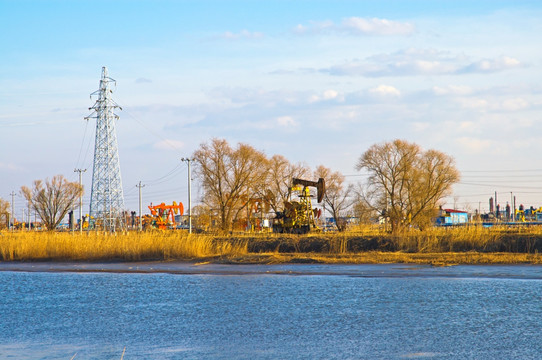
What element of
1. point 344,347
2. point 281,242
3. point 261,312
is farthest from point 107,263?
point 344,347

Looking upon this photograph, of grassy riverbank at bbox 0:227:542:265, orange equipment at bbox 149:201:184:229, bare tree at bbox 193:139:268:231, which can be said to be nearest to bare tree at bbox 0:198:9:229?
orange equipment at bbox 149:201:184:229

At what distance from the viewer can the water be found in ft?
31.5

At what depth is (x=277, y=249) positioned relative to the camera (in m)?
32.8

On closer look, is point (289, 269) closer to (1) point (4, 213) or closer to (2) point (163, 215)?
(2) point (163, 215)

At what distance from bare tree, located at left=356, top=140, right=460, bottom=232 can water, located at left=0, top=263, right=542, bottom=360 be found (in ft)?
142

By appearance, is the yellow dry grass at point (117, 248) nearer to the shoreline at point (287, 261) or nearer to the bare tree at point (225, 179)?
the shoreline at point (287, 261)

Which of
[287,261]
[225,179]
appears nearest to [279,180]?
[225,179]

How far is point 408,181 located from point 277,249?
33806 mm

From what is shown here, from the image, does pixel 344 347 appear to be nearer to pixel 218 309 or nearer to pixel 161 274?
pixel 218 309

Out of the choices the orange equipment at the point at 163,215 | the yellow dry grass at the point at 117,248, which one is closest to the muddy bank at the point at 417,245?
the yellow dry grass at the point at 117,248

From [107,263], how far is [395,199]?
4164cm

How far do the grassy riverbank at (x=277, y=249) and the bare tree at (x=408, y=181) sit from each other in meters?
31.4

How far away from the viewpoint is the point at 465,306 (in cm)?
1327

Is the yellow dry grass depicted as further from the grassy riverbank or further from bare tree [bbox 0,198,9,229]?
bare tree [bbox 0,198,9,229]
